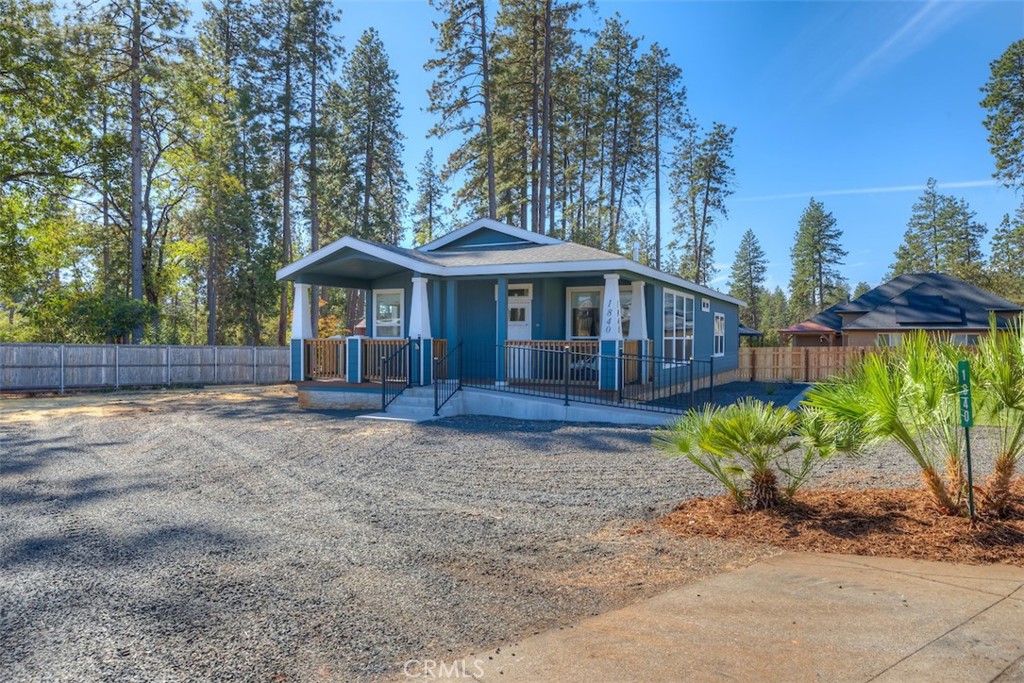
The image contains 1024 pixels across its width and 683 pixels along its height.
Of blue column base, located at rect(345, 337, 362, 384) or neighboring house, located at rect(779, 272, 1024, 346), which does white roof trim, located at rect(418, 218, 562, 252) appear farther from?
neighboring house, located at rect(779, 272, 1024, 346)

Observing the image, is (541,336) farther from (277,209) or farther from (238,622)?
(277,209)

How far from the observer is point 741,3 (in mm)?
13258

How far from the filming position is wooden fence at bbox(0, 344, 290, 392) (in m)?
17.8

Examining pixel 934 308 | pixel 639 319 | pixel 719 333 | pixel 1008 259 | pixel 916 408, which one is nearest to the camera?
pixel 916 408

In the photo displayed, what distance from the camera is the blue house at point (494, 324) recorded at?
11641 mm

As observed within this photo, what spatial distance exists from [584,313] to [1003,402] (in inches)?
379

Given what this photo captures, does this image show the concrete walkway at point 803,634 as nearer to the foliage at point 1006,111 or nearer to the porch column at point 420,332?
the porch column at point 420,332

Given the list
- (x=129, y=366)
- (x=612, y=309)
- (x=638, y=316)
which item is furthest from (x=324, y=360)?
(x=129, y=366)

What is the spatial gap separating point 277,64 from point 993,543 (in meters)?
29.0

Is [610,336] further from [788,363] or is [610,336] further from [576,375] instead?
[788,363]

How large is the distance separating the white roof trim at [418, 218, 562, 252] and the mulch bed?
32.4 feet

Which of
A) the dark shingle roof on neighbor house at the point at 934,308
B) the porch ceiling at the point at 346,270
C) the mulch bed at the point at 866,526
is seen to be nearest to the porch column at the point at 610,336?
the porch ceiling at the point at 346,270

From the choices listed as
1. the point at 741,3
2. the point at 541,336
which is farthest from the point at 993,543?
the point at 741,3

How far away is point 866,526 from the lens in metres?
4.53
